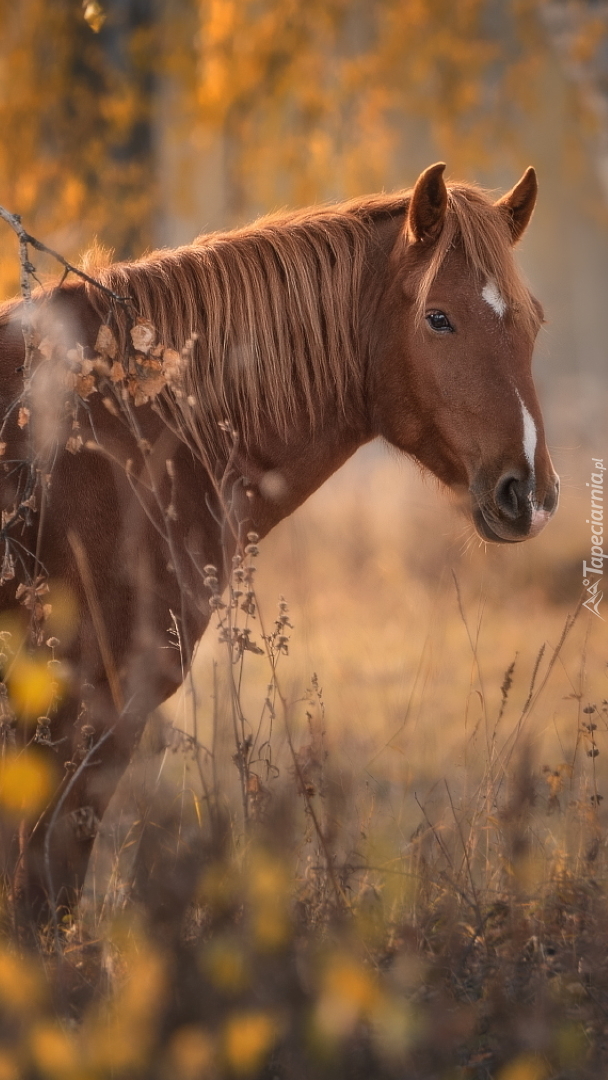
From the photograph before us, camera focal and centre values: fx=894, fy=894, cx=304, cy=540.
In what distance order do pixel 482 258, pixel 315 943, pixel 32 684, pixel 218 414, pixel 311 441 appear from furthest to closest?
pixel 311 441, pixel 218 414, pixel 482 258, pixel 32 684, pixel 315 943

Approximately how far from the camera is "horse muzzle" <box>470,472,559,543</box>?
279cm

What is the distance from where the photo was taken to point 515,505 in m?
2.81

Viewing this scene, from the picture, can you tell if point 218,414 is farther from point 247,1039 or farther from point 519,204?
point 247,1039

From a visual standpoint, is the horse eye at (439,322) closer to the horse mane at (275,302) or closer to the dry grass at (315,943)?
the horse mane at (275,302)

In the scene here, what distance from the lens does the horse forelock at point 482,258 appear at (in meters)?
2.91

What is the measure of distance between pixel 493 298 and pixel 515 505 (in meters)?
0.68

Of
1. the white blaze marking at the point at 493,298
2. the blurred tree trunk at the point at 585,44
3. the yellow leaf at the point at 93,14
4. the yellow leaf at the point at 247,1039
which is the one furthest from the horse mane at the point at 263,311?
the blurred tree trunk at the point at 585,44

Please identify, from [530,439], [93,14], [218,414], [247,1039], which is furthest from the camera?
[93,14]

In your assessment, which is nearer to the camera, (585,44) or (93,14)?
(93,14)

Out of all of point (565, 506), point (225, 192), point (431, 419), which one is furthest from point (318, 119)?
A: point (431, 419)

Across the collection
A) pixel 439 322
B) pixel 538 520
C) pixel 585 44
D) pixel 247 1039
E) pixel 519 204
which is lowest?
pixel 247 1039

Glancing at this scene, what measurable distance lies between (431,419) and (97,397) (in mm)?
1109

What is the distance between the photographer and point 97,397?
294cm

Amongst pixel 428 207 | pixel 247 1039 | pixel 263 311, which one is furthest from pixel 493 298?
pixel 247 1039
